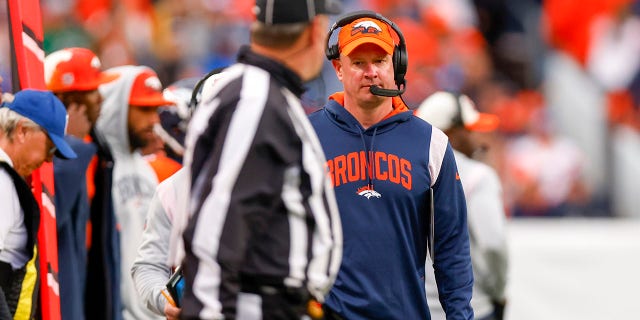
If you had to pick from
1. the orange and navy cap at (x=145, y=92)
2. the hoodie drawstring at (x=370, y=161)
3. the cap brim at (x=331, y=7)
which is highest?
the cap brim at (x=331, y=7)

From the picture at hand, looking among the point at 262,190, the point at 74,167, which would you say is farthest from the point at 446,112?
the point at 262,190

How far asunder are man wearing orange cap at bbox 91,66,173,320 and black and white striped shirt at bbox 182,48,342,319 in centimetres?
290

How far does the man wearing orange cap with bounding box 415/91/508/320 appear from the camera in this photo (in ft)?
22.7

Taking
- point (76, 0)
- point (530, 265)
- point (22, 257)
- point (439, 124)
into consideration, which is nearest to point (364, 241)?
point (22, 257)

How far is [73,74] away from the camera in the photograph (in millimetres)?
6348

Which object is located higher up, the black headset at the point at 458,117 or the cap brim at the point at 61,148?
the cap brim at the point at 61,148

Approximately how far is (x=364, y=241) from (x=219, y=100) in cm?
132

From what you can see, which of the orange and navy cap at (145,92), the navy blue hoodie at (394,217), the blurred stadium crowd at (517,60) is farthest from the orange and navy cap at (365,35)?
the blurred stadium crowd at (517,60)

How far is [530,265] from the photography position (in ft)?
32.1

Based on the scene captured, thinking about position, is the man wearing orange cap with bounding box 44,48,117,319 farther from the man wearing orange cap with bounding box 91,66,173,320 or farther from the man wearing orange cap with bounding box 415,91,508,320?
the man wearing orange cap with bounding box 415,91,508,320

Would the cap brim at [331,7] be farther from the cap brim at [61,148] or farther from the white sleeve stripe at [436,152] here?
the cap brim at [61,148]

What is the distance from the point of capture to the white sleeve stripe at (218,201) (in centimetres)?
347

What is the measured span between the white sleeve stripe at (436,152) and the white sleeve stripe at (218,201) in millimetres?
1395

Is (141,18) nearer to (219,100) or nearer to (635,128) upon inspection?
(635,128)
